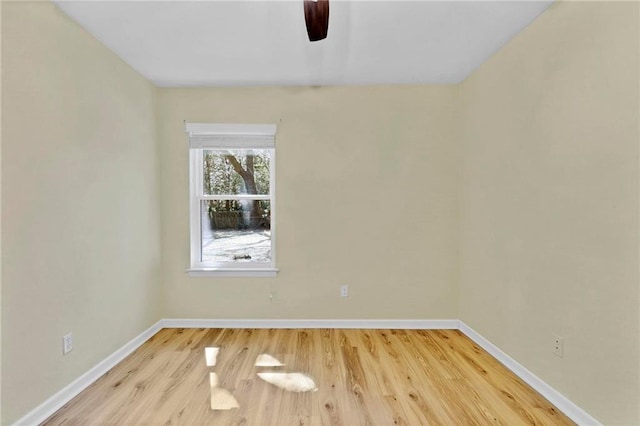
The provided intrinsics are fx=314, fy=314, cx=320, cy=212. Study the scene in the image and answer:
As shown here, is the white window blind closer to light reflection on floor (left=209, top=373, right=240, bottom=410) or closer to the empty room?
the empty room

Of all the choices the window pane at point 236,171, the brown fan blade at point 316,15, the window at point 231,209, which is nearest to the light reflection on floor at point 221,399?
the window at point 231,209

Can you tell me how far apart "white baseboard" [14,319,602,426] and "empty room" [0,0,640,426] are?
0.02 metres

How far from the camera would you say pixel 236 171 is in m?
3.25

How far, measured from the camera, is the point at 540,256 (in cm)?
204

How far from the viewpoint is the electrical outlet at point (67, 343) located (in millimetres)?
1928

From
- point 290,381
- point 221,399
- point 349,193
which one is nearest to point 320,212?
point 349,193

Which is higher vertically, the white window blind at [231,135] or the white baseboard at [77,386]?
the white window blind at [231,135]

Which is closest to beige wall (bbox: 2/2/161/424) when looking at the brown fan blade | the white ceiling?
the white ceiling

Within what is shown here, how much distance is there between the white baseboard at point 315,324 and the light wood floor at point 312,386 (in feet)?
0.80

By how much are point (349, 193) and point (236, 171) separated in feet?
3.89

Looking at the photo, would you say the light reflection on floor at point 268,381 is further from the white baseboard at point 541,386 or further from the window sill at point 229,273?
the white baseboard at point 541,386

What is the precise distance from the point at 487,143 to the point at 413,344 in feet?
6.03

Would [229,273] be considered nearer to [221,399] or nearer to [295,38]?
[221,399]

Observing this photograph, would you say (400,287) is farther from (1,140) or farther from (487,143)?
(1,140)
